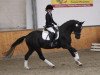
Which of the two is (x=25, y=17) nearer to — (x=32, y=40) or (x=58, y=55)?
(x=58, y=55)

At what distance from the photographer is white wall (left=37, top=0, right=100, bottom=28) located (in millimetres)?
17641

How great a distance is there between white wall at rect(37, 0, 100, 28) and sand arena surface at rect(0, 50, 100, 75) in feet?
5.35

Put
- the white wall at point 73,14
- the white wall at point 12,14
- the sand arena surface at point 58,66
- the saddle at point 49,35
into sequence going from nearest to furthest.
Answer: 1. the sand arena surface at point 58,66
2. the saddle at point 49,35
3. the white wall at point 12,14
4. the white wall at point 73,14

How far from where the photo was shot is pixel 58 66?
14.1 meters

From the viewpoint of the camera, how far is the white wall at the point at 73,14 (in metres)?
17.6

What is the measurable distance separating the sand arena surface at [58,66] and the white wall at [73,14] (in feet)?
5.35

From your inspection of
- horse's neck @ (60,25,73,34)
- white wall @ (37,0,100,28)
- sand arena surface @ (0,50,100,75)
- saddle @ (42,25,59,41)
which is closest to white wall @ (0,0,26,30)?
white wall @ (37,0,100,28)

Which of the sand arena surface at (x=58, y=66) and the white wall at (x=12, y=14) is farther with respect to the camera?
the white wall at (x=12, y=14)

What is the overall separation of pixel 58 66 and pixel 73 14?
5.02m

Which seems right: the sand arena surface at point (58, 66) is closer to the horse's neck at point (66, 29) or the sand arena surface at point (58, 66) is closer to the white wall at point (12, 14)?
the horse's neck at point (66, 29)

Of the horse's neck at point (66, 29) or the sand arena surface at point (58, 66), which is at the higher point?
the horse's neck at point (66, 29)

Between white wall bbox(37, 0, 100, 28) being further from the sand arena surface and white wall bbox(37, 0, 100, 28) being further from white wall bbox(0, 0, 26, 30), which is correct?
the sand arena surface

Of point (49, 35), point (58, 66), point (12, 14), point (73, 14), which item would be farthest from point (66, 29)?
point (73, 14)

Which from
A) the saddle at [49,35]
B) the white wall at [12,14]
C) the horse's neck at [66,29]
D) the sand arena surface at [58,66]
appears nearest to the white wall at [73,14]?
the white wall at [12,14]
